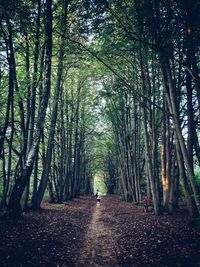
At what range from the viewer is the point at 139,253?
740cm

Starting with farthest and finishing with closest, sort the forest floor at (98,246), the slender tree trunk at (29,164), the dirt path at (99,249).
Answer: the slender tree trunk at (29,164)
the dirt path at (99,249)
the forest floor at (98,246)

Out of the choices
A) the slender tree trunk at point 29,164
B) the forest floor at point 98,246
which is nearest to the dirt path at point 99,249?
the forest floor at point 98,246

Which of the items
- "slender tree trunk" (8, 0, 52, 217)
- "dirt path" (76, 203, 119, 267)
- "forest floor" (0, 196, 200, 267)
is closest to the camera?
"forest floor" (0, 196, 200, 267)

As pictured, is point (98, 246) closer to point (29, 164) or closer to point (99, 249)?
point (99, 249)

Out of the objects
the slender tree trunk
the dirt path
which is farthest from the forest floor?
the slender tree trunk

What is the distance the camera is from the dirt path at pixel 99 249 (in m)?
7.16

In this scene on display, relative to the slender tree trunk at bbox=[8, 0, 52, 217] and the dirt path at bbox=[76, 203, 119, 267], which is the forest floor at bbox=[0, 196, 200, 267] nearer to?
the dirt path at bbox=[76, 203, 119, 267]

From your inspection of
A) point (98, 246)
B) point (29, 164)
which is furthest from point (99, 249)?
point (29, 164)

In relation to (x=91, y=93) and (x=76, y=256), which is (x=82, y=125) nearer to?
(x=91, y=93)

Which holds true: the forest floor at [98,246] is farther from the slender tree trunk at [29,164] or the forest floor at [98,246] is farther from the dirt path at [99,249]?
the slender tree trunk at [29,164]

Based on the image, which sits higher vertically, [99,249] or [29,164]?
[29,164]

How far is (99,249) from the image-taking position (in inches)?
336

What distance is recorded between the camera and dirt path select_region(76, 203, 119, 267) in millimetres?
7159

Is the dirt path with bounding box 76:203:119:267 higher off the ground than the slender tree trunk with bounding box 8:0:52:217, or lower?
lower
